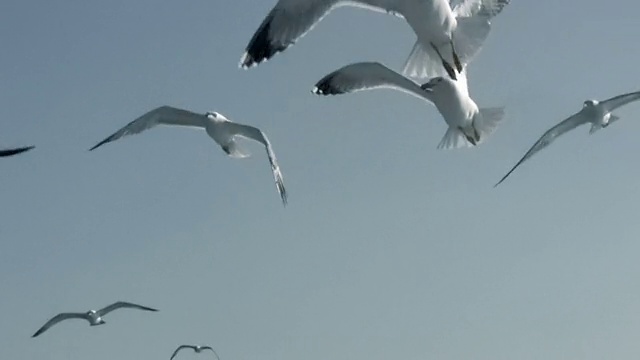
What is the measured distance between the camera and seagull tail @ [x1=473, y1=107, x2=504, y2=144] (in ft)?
33.3

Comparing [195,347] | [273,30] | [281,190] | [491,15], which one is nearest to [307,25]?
[273,30]

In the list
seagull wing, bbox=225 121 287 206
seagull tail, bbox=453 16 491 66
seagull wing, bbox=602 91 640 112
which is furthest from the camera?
seagull wing, bbox=602 91 640 112

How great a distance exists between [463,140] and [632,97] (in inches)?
117

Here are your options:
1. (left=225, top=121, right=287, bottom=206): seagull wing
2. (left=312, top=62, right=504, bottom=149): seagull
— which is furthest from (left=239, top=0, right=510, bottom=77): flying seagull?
(left=225, top=121, right=287, bottom=206): seagull wing

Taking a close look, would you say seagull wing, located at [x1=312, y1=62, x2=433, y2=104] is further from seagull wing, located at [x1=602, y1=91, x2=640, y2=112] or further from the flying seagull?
seagull wing, located at [x1=602, y1=91, x2=640, y2=112]

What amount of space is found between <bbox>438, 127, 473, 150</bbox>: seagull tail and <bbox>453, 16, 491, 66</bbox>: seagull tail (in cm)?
146

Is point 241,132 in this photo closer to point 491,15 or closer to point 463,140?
point 463,140

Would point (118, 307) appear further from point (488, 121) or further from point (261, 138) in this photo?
point (488, 121)

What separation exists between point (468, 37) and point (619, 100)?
182 inches

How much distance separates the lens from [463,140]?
1022 centimetres

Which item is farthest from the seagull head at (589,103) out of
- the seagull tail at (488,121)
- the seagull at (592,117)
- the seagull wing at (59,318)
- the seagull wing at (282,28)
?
the seagull wing at (59,318)

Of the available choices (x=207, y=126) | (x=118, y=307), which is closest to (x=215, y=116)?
(x=207, y=126)

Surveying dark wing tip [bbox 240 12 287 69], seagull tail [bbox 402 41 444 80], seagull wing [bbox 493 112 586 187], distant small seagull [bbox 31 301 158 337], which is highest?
dark wing tip [bbox 240 12 287 69]

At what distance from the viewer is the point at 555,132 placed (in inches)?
497
